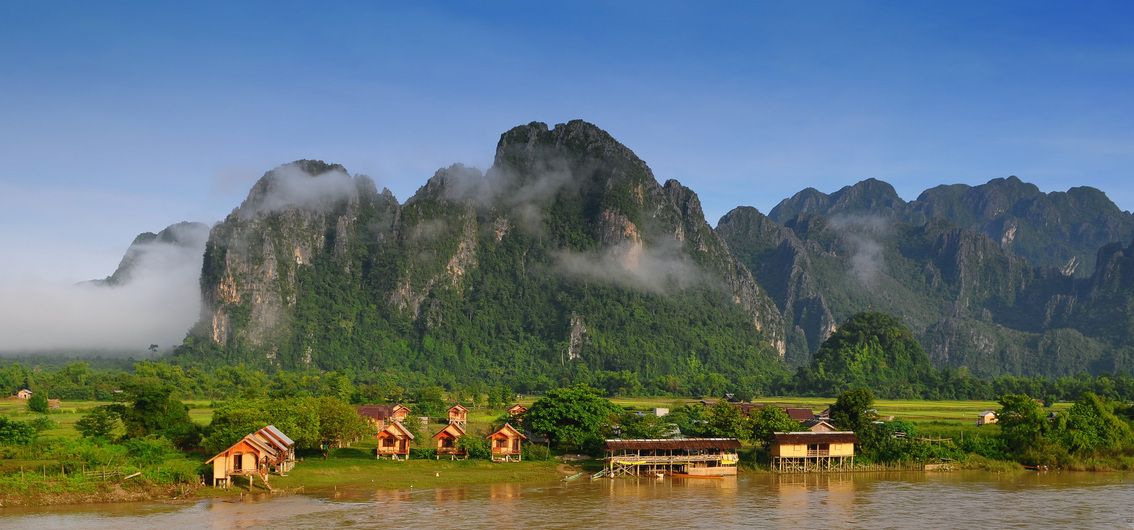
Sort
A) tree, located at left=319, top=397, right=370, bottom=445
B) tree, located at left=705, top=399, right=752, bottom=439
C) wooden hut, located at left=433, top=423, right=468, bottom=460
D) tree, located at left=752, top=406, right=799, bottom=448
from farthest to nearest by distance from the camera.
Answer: tree, located at left=705, top=399, right=752, bottom=439, tree, located at left=752, top=406, right=799, bottom=448, wooden hut, located at left=433, top=423, right=468, bottom=460, tree, located at left=319, top=397, right=370, bottom=445

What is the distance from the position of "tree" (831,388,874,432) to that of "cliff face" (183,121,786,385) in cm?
6493

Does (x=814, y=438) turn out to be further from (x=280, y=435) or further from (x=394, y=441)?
(x=280, y=435)

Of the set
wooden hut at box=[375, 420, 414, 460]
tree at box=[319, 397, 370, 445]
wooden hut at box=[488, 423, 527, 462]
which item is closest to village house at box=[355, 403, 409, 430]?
tree at box=[319, 397, 370, 445]

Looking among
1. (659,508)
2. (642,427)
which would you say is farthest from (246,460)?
(642,427)

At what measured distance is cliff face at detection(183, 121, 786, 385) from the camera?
120312mm

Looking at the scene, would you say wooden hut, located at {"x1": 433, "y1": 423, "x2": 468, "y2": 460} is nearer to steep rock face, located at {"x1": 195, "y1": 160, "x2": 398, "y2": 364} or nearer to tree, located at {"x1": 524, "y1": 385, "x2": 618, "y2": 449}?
tree, located at {"x1": 524, "y1": 385, "x2": 618, "y2": 449}

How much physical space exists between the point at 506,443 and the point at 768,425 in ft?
42.7

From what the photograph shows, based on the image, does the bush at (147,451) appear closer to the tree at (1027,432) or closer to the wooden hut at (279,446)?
the wooden hut at (279,446)

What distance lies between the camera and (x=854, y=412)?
51219mm

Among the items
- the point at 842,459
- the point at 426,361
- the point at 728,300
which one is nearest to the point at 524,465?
the point at 842,459

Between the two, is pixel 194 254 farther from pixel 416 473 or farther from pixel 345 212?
pixel 416 473

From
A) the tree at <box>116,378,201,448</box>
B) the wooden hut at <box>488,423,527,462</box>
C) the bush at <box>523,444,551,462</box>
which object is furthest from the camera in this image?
the bush at <box>523,444,551,462</box>

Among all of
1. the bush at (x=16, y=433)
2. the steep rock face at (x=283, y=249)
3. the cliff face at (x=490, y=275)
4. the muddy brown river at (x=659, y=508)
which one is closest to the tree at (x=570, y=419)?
the muddy brown river at (x=659, y=508)

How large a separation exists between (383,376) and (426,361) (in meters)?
17.8
